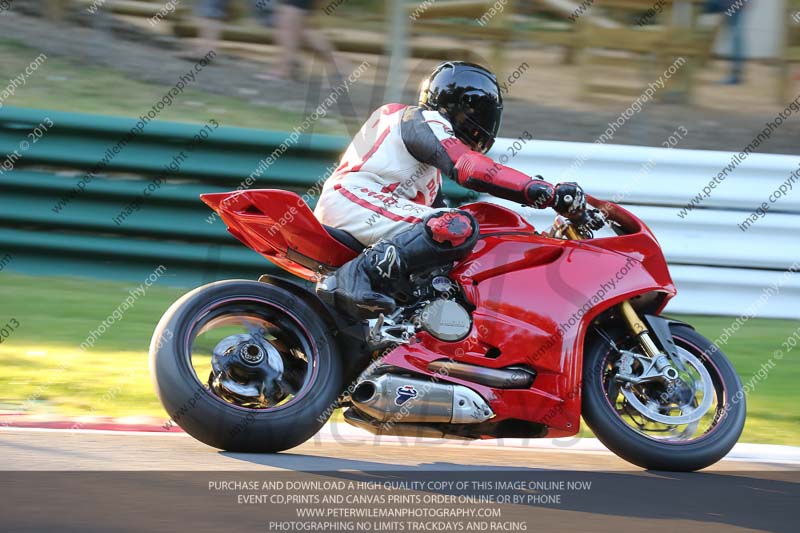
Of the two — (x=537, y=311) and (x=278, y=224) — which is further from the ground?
(x=278, y=224)

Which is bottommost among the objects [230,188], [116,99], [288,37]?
[116,99]

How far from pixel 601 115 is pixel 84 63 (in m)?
4.93

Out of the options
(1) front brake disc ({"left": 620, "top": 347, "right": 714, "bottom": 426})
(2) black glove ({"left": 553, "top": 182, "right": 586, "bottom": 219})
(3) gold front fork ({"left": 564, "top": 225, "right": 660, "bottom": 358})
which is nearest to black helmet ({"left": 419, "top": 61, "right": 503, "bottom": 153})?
(2) black glove ({"left": 553, "top": 182, "right": 586, "bottom": 219})

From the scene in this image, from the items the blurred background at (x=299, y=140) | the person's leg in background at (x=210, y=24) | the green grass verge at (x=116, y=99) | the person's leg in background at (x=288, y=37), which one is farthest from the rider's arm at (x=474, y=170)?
the person's leg in background at (x=210, y=24)

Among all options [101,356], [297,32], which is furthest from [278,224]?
[297,32]

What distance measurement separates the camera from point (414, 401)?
4.89m

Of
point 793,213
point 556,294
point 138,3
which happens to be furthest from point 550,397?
point 138,3

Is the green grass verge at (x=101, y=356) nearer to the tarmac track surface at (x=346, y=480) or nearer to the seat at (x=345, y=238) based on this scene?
the tarmac track surface at (x=346, y=480)

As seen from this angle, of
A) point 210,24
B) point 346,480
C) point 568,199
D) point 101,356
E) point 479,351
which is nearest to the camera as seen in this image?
point 346,480

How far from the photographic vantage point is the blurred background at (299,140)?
24.8ft

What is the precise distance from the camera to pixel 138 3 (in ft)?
44.0

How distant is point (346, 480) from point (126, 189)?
13.9ft

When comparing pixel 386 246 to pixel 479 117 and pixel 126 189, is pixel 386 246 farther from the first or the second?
pixel 126 189

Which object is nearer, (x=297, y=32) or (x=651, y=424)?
(x=651, y=424)
